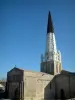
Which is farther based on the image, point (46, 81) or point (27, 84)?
point (46, 81)

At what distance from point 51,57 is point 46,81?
7671mm

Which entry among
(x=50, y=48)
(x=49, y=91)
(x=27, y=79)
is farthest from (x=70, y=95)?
(x=50, y=48)

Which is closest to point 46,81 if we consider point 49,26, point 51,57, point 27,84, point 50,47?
point 27,84

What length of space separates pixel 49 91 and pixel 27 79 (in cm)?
733

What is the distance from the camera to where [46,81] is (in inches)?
1609

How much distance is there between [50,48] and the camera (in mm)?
47031

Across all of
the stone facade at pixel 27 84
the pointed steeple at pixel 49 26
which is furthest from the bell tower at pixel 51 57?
the stone facade at pixel 27 84

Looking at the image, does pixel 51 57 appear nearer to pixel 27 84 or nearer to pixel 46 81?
pixel 46 81

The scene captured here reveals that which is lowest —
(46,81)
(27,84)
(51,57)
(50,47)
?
(27,84)

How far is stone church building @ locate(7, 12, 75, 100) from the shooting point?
36.2 meters

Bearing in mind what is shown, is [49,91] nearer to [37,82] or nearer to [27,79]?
[37,82]

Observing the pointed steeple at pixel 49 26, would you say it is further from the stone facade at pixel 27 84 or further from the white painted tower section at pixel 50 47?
the stone facade at pixel 27 84

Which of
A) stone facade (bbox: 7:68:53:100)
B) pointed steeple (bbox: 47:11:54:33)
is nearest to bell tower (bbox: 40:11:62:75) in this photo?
pointed steeple (bbox: 47:11:54:33)

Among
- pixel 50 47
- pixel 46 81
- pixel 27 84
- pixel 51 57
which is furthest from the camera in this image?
pixel 50 47
